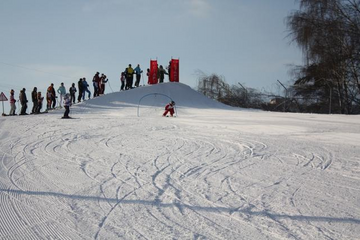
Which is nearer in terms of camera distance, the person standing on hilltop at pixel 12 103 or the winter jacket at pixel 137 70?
the person standing on hilltop at pixel 12 103

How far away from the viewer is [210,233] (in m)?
3.54

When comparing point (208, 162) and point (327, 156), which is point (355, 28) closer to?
point (327, 156)

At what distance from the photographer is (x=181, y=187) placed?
5148 millimetres

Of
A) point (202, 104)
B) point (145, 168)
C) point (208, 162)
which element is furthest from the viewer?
point (202, 104)

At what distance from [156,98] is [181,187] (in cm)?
2237

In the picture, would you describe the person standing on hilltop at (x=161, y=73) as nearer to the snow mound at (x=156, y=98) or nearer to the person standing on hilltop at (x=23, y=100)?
the snow mound at (x=156, y=98)

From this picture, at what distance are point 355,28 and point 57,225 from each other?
2230 centimetres

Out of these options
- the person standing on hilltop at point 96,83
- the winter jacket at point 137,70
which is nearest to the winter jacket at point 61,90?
Result: the person standing on hilltop at point 96,83

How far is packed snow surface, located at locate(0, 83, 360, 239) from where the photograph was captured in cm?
367

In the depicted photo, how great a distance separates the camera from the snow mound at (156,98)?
81.8 feet

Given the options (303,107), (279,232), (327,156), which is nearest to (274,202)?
(279,232)

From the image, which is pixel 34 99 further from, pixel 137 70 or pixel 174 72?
pixel 174 72

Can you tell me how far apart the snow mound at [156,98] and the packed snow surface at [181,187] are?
1469 cm

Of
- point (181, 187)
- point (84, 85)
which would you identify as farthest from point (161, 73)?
point (181, 187)
